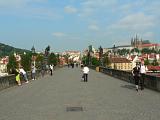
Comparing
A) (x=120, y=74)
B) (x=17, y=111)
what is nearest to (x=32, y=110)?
(x=17, y=111)

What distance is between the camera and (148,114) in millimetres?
12672

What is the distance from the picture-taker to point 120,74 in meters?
44.2

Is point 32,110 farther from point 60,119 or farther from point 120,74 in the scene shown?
point 120,74

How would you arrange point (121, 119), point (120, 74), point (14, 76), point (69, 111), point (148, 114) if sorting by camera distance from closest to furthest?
point (121, 119) → point (148, 114) → point (69, 111) → point (14, 76) → point (120, 74)

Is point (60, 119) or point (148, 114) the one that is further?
point (148, 114)

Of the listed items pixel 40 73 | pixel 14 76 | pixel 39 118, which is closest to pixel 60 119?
pixel 39 118

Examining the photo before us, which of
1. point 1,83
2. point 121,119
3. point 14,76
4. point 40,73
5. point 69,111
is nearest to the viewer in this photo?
point 121,119

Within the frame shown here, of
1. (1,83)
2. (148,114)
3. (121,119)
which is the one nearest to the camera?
(121,119)

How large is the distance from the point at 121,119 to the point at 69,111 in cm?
273

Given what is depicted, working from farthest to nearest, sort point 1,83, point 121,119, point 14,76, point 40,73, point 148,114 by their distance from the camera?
point 40,73
point 14,76
point 1,83
point 148,114
point 121,119

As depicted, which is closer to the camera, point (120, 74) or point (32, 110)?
point (32, 110)

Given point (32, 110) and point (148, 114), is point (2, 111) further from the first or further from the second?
point (148, 114)

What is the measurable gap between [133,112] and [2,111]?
445 cm

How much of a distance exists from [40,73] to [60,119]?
1877 inches
